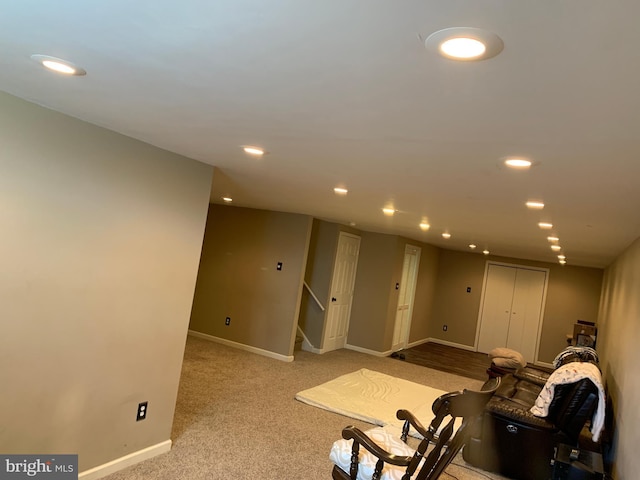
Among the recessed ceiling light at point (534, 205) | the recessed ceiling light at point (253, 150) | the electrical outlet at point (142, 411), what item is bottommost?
the electrical outlet at point (142, 411)

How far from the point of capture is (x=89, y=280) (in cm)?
277

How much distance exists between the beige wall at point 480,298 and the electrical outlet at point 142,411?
27.5ft

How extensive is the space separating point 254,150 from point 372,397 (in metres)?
3.75

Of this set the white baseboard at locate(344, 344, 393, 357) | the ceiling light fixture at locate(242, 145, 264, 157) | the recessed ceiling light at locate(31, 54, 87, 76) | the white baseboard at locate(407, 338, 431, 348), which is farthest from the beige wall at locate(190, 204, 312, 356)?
the recessed ceiling light at locate(31, 54, 87, 76)

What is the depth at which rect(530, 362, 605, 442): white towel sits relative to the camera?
344 centimetres

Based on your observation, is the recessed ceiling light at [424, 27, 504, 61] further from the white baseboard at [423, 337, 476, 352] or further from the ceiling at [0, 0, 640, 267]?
the white baseboard at [423, 337, 476, 352]

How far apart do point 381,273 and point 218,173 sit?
479 centimetres

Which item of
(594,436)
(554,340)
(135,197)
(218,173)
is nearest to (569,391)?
(594,436)

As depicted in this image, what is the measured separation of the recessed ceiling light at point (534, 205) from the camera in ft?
10.1

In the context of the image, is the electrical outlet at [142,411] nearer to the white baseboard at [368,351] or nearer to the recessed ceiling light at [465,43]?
the recessed ceiling light at [465,43]

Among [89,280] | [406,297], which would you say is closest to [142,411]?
[89,280]

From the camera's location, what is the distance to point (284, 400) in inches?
195

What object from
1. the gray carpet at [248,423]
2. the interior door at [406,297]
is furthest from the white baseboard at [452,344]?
the gray carpet at [248,423]

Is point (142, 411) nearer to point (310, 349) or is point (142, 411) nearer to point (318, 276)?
point (310, 349)
